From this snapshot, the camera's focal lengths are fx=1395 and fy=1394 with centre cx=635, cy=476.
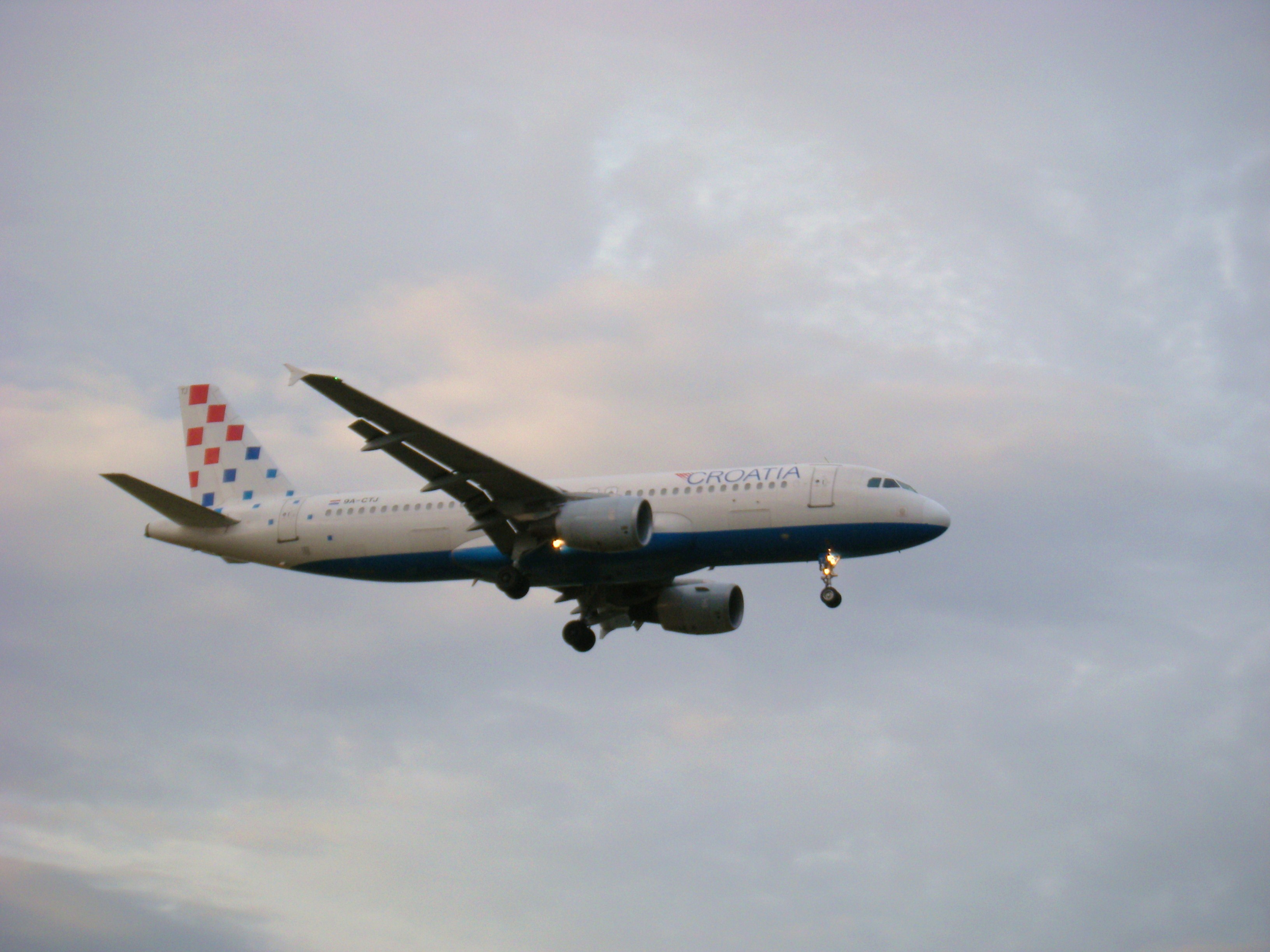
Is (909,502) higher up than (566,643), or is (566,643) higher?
(909,502)

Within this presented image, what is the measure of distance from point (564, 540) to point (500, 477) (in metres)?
2.40

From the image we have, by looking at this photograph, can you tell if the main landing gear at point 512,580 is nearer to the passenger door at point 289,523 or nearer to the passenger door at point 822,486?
the passenger door at point 289,523

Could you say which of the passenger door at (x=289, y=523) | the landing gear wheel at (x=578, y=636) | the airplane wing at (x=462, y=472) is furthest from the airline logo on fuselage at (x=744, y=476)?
the passenger door at (x=289, y=523)

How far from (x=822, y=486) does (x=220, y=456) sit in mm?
20411

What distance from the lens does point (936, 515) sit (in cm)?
3753

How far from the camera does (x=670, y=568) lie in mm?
39125

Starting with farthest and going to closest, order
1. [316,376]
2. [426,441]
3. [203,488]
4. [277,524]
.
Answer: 1. [203,488]
2. [277,524]
3. [426,441]
4. [316,376]

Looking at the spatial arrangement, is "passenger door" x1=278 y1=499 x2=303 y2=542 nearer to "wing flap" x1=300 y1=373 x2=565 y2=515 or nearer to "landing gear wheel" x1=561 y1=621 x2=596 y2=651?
"wing flap" x1=300 y1=373 x2=565 y2=515

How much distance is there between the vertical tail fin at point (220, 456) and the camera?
4491 cm

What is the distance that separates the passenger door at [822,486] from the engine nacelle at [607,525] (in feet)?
14.6

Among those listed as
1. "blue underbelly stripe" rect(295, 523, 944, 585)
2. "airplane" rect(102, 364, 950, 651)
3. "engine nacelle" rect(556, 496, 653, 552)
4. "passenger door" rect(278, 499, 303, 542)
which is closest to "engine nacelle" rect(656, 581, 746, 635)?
"airplane" rect(102, 364, 950, 651)

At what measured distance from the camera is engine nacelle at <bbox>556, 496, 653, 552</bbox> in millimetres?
36500

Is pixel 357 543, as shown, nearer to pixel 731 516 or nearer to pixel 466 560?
pixel 466 560

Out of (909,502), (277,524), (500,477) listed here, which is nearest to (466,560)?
(500,477)
